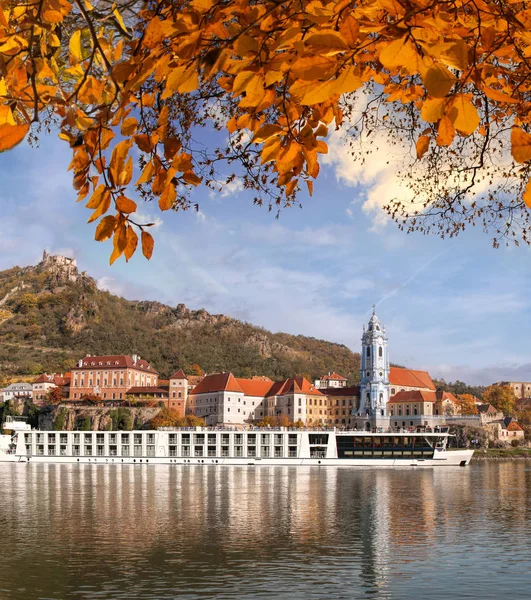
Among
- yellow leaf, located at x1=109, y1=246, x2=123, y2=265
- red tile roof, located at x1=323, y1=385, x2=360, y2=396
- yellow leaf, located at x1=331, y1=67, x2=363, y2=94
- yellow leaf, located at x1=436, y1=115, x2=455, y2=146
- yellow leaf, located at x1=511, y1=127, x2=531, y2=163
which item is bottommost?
red tile roof, located at x1=323, y1=385, x2=360, y2=396

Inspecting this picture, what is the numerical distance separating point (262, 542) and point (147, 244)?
2471 centimetres

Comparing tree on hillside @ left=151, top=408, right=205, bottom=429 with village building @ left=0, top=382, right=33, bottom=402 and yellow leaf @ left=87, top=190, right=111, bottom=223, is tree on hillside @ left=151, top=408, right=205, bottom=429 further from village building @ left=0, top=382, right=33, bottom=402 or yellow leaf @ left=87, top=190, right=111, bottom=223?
yellow leaf @ left=87, top=190, right=111, bottom=223

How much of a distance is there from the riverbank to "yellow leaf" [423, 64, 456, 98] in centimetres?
9796

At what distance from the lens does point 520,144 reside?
2.22 metres

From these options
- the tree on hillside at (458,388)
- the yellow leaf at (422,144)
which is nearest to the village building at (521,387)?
the tree on hillside at (458,388)

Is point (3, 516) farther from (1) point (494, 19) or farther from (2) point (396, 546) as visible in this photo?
(1) point (494, 19)

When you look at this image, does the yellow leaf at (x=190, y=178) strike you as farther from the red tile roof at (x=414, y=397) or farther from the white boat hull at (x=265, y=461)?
the red tile roof at (x=414, y=397)

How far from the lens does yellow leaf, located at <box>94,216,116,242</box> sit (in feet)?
7.95

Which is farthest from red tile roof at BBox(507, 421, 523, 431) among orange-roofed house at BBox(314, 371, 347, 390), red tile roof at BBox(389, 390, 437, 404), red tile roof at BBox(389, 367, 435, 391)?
orange-roofed house at BBox(314, 371, 347, 390)

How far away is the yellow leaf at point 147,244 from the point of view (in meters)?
2.56

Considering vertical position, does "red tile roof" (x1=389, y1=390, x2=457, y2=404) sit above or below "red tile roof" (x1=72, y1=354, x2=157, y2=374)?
below

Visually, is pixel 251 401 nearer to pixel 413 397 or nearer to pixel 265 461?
pixel 413 397

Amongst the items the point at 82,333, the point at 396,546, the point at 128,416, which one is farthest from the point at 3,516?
the point at 82,333

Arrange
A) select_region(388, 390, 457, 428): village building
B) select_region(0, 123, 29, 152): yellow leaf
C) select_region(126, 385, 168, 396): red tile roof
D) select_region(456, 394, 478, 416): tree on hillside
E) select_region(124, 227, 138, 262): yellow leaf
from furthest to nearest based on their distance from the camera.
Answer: select_region(456, 394, 478, 416): tree on hillside, select_region(388, 390, 457, 428): village building, select_region(126, 385, 168, 396): red tile roof, select_region(124, 227, 138, 262): yellow leaf, select_region(0, 123, 29, 152): yellow leaf
